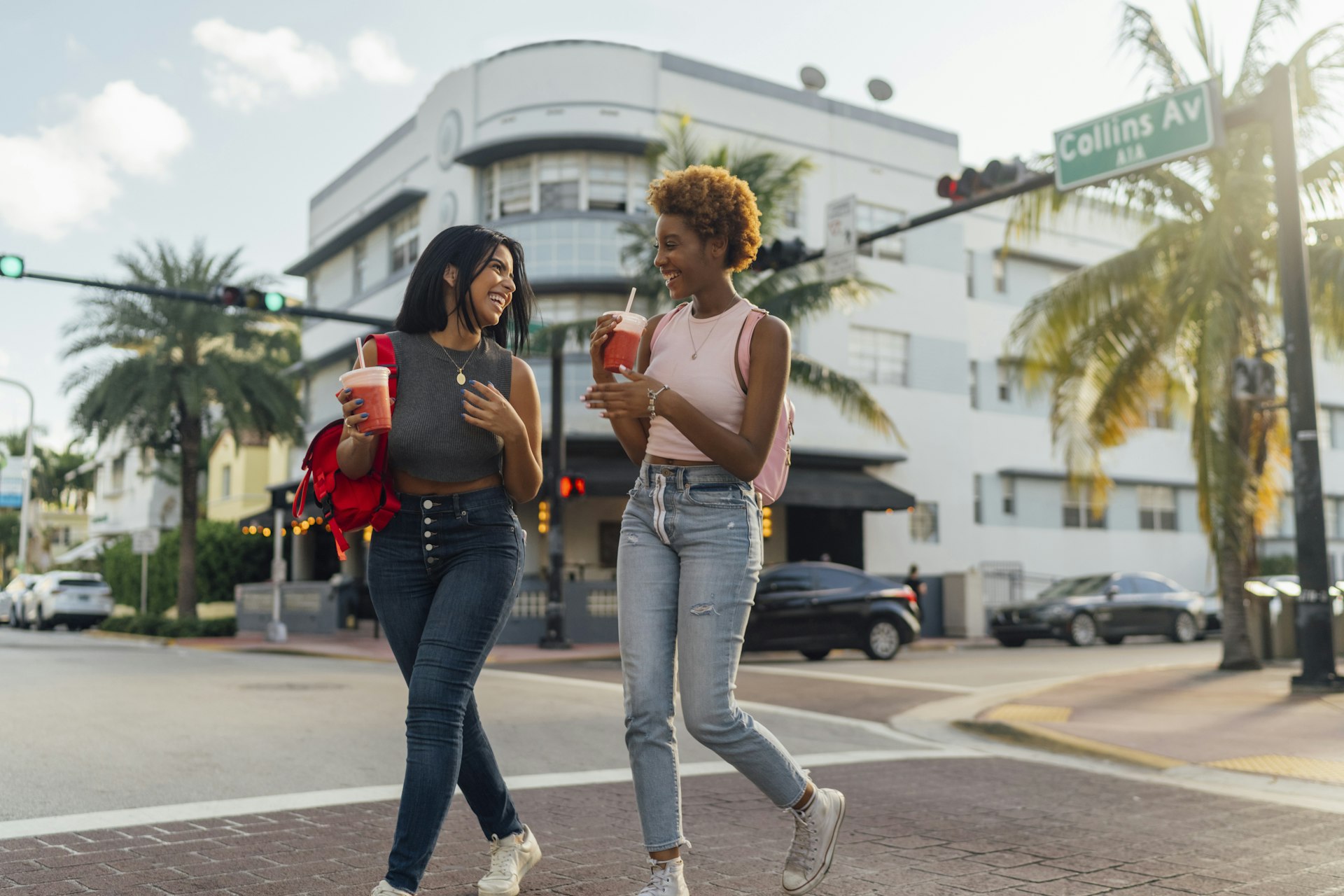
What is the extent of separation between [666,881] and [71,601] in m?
33.1

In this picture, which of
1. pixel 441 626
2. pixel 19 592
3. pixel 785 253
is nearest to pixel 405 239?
pixel 19 592

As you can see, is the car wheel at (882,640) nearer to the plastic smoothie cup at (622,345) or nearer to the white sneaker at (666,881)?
the white sneaker at (666,881)

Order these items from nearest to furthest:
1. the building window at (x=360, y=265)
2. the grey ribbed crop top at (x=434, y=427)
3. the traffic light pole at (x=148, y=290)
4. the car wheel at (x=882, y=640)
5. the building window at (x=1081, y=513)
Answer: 1. the grey ribbed crop top at (x=434, y=427)
2. the traffic light pole at (x=148, y=290)
3. the car wheel at (x=882, y=640)
4. the building window at (x=360, y=265)
5. the building window at (x=1081, y=513)

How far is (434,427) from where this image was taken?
3508 mm

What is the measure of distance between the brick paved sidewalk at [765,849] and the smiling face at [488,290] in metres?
1.78

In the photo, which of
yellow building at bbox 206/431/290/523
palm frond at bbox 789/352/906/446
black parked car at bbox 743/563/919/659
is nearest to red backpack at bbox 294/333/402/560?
black parked car at bbox 743/563/919/659

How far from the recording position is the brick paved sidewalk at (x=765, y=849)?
401 cm

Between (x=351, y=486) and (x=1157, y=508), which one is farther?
(x=1157, y=508)

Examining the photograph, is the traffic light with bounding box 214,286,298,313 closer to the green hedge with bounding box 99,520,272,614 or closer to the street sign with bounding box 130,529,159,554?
the street sign with bounding box 130,529,159,554

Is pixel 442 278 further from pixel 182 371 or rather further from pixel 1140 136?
pixel 182 371

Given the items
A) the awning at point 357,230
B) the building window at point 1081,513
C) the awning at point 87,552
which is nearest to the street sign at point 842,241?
the awning at point 357,230

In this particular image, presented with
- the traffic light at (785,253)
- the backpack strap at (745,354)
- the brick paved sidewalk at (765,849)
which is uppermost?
the traffic light at (785,253)

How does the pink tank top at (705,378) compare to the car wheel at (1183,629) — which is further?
the car wheel at (1183,629)

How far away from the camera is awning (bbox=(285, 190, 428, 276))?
29594 mm
